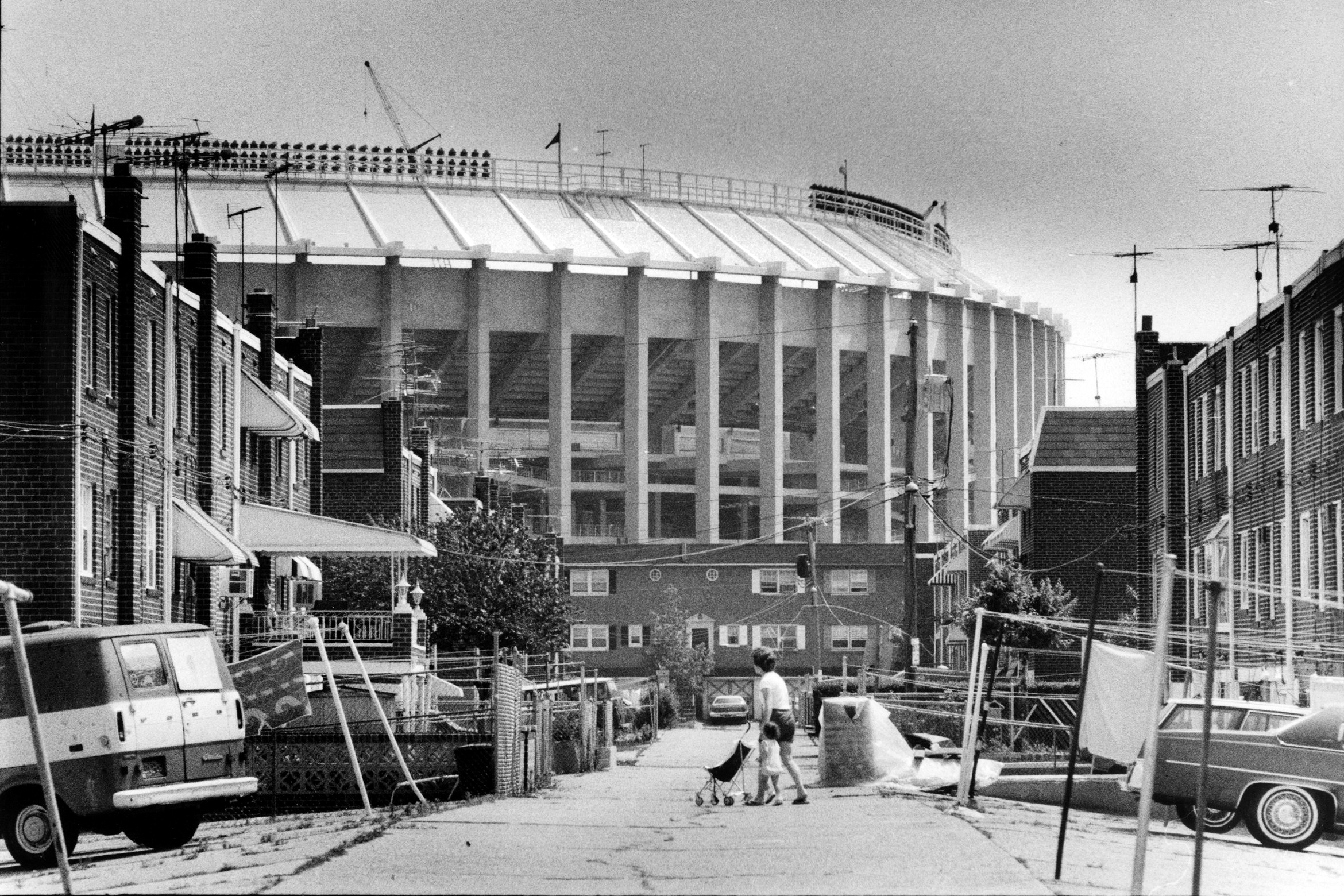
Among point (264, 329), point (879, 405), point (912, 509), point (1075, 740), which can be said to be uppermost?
point (879, 405)

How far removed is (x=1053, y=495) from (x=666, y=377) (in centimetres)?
5482

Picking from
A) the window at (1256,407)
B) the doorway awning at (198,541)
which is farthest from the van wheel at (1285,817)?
the doorway awning at (198,541)

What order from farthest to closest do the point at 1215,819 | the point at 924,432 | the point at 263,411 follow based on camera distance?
the point at 924,432 < the point at 263,411 < the point at 1215,819

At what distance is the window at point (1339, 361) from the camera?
25825 mm

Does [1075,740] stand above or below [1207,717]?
below

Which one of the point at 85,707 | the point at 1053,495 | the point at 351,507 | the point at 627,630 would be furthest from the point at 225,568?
the point at 627,630

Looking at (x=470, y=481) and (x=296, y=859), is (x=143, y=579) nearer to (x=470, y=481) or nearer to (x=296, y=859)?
(x=296, y=859)

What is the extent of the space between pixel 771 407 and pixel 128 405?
237 feet

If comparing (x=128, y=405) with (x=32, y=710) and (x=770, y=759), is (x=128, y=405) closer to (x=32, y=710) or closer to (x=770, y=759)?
(x=770, y=759)

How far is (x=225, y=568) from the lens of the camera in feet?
116

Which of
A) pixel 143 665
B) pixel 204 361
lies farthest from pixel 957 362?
pixel 143 665

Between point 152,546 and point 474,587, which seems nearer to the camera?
point 152,546

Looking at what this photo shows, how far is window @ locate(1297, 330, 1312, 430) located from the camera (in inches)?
1121

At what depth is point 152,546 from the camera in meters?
30.5
